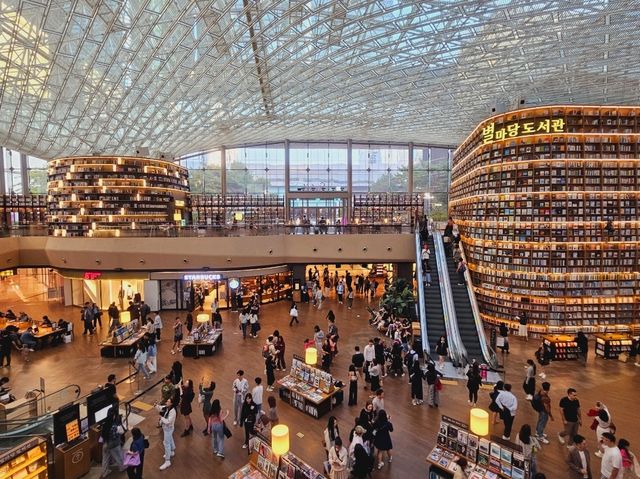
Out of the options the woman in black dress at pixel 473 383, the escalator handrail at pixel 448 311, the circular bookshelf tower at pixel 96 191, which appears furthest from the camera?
the circular bookshelf tower at pixel 96 191

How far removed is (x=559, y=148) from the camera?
1434cm

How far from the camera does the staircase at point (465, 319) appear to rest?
1229 cm

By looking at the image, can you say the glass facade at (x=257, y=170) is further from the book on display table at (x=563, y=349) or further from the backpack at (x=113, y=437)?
the backpack at (x=113, y=437)

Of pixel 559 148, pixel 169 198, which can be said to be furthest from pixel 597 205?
pixel 169 198

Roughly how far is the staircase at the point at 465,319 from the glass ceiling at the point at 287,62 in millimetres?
7679

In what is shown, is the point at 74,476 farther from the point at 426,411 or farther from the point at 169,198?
the point at 169,198

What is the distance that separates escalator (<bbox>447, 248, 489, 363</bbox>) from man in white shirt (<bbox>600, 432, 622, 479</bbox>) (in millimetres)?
5878

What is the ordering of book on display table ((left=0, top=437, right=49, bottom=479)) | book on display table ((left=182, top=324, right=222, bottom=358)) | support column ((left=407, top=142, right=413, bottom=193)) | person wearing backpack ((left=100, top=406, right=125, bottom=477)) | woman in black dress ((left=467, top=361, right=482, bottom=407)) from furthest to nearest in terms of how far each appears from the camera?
Result: support column ((left=407, top=142, right=413, bottom=193)) < book on display table ((left=182, top=324, right=222, bottom=358)) < woman in black dress ((left=467, top=361, right=482, bottom=407)) < person wearing backpack ((left=100, top=406, right=125, bottom=477)) < book on display table ((left=0, top=437, right=49, bottom=479))

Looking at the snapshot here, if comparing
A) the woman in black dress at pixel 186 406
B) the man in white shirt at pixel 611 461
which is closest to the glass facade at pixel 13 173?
the woman in black dress at pixel 186 406

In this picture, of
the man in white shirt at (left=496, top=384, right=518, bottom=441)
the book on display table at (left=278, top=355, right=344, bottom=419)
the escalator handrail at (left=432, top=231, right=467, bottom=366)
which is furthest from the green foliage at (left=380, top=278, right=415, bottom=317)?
the man in white shirt at (left=496, top=384, right=518, bottom=441)

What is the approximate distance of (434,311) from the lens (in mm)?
14141

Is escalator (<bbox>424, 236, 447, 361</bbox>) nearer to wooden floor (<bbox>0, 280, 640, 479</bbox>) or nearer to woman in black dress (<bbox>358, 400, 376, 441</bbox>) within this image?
wooden floor (<bbox>0, 280, 640, 479</bbox>)

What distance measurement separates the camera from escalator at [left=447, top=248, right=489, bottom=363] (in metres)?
12.3

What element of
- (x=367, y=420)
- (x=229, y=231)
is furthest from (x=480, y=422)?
(x=229, y=231)
